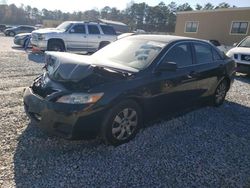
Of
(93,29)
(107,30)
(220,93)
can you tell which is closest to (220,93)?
(220,93)

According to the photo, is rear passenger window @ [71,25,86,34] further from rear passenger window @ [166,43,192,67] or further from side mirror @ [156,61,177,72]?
side mirror @ [156,61,177,72]

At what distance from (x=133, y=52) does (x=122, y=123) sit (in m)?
1.38

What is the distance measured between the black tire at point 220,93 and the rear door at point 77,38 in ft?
30.9

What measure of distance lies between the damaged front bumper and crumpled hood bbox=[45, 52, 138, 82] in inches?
18.1

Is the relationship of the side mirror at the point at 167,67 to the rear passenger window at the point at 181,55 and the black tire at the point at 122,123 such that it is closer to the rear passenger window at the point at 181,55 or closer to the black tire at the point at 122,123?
the rear passenger window at the point at 181,55

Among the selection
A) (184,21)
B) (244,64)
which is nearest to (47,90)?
(244,64)

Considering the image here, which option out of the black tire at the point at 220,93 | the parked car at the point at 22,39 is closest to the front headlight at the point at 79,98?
the black tire at the point at 220,93

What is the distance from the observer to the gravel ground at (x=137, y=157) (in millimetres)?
3350

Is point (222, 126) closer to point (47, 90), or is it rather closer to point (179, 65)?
point (179, 65)

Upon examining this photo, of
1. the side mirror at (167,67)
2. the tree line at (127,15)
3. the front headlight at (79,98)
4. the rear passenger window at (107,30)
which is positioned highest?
the side mirror at (167,67)

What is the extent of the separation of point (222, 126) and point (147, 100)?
1.95 m

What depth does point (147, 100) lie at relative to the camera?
4324 millimetres

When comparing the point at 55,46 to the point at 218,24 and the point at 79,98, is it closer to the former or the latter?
the point at 79,98

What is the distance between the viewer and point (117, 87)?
12.7ft
